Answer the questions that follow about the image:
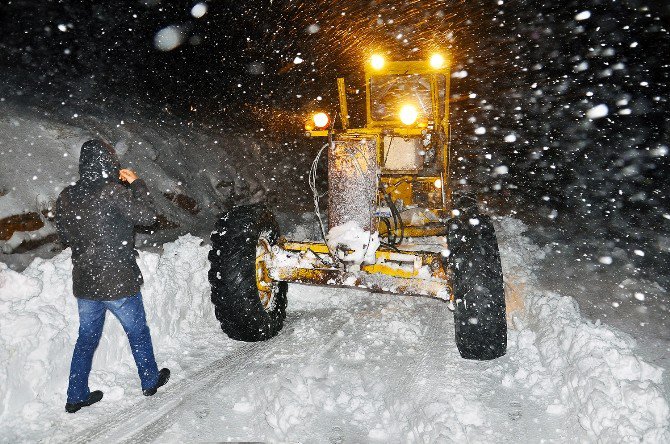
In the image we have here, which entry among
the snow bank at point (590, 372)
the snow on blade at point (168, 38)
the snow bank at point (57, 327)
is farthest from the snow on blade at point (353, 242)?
the snow on blade at point (168, 38)

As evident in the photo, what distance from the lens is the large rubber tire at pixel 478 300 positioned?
357 cm

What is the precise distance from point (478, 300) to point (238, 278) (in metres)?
2.11

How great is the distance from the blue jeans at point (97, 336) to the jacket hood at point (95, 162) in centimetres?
92

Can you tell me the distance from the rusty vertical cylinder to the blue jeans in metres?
2.01

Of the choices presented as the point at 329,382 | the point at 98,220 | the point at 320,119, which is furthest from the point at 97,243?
the point at 320,119

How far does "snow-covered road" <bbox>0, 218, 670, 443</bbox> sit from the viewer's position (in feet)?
9.93

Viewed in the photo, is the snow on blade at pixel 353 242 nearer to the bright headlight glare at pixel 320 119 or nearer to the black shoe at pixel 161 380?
the bright headlight glare at pixel 320 119

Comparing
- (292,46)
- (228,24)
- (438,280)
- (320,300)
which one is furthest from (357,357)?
(292,46)

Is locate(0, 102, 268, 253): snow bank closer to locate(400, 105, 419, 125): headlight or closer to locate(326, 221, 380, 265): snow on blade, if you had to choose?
locate(326, 221, 380, 265): snow on blade

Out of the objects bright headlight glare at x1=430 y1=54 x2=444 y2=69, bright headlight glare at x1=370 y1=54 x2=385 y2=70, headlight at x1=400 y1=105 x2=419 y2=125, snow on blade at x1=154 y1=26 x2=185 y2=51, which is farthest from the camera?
snow on blade at x1=154 y1=26 x2=185 y2=51

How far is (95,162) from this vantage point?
3.12 m

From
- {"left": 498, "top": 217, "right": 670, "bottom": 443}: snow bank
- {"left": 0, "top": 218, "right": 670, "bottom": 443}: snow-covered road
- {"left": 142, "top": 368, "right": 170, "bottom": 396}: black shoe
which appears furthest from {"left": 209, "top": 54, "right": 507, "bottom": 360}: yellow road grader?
{"left": 142, "top": 368, "right": 170, "bottom": 396}: black shoe

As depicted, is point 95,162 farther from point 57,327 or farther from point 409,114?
point 409,114

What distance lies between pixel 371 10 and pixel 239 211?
12503 mm
